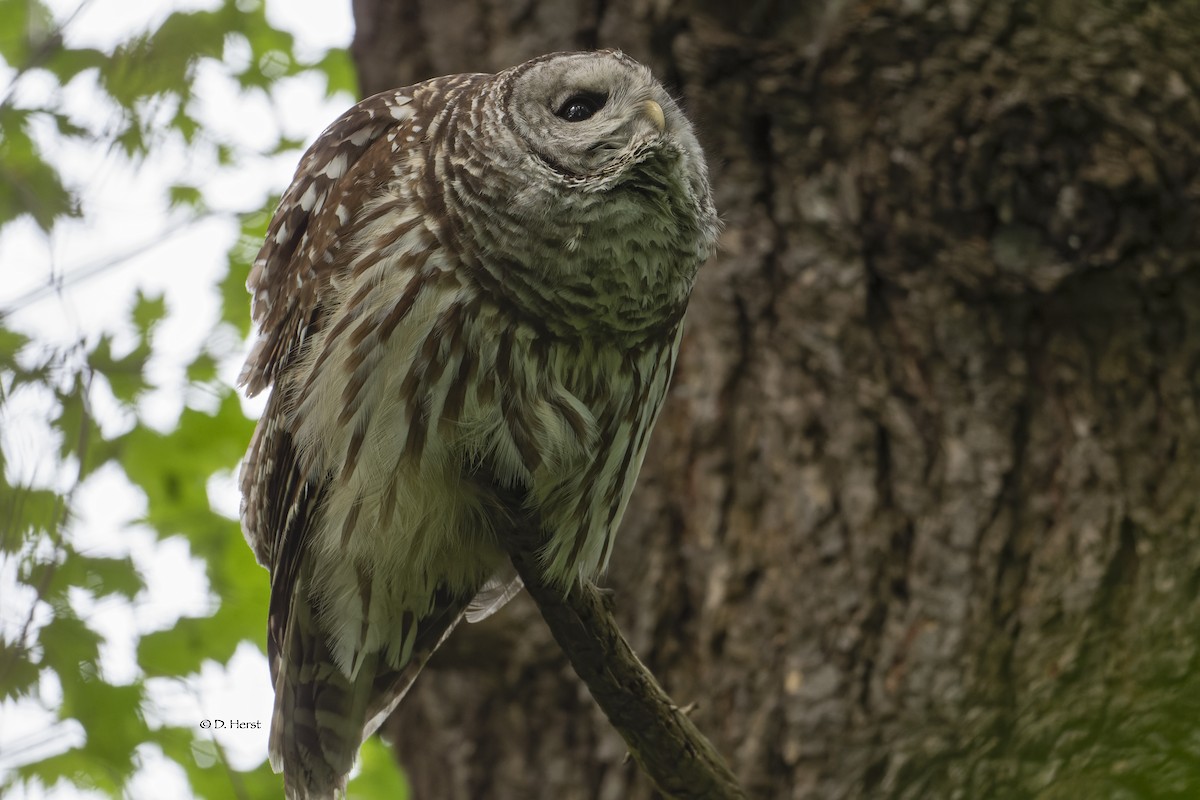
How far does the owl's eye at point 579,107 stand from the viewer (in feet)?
10.2

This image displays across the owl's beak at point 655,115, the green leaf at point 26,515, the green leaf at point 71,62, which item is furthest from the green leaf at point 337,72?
the green leaf at point 26,515

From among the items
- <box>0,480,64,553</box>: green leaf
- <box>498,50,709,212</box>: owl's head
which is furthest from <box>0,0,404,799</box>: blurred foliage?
<box>498,50,709,212</box>: owl's head

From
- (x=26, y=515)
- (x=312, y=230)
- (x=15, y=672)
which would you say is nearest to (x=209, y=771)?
(x=15, y=672)

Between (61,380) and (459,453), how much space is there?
36.8 inches

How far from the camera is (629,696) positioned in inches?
98.3

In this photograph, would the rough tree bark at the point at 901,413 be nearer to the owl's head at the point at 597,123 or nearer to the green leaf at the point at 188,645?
the owl's head at the point at 597,123

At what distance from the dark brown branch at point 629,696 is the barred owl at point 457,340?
0.80ft

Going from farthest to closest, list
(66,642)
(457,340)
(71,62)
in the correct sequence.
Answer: (71,62) < (66,642) < (457,340)

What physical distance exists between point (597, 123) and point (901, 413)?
127 cm

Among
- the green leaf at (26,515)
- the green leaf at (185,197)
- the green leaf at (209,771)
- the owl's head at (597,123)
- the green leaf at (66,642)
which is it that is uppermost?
the owl's head at (597,123)

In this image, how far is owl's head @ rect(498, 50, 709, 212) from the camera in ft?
9.68

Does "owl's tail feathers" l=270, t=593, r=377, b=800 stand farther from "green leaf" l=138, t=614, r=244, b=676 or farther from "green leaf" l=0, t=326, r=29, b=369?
"green leaf" l=0, t=326, r=29, b=369

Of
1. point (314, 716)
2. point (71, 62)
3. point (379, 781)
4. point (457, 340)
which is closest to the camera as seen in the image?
point (457, 340)

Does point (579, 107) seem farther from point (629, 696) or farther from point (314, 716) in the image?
point (314, 716)
